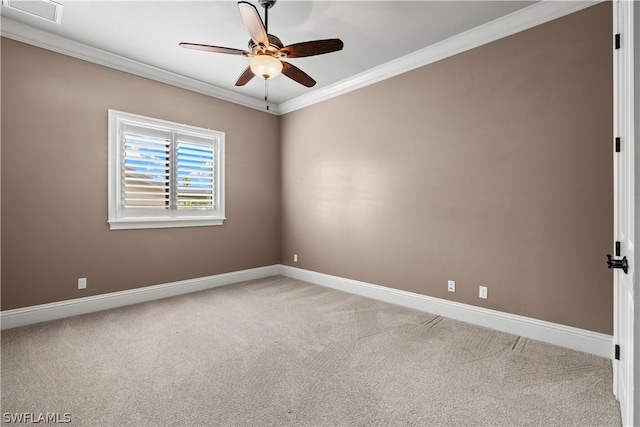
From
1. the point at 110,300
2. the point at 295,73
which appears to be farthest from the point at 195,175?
the point at 295,73

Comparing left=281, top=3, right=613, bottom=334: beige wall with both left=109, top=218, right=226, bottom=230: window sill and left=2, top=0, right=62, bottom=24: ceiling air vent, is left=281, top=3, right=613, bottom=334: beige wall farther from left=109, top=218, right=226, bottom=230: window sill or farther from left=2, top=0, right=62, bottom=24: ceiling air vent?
left=2, top=0, right=62, bottom=24: ceiling air vent

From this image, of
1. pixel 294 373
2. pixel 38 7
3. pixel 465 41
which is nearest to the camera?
pixel 294 373

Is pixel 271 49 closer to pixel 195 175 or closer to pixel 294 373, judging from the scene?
pixel 294 373

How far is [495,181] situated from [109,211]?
423cm

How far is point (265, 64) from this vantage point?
2318 millimetres

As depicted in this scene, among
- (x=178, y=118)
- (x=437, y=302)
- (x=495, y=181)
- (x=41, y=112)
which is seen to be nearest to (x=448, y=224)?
(x=495, y=181)

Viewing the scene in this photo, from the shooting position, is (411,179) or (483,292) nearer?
(483,292)

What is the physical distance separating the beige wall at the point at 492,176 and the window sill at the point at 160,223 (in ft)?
5.97

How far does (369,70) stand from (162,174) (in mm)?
3019

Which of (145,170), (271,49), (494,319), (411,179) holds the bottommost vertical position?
(494,319)

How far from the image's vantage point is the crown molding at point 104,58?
2947mm

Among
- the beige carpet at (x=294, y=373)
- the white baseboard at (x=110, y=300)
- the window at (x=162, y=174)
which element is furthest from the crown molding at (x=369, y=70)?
the beige carpet at (x=294, y=373)

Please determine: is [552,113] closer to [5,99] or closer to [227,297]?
[227,297]

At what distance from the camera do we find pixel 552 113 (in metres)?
2.66
